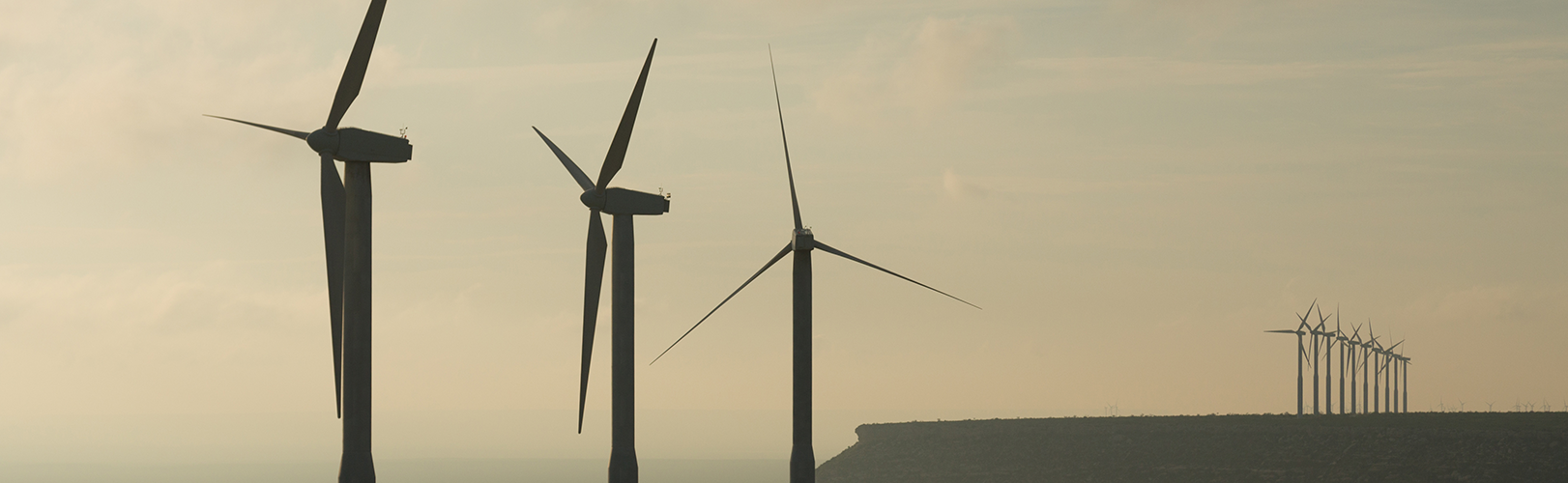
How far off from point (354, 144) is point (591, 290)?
15.1 meters

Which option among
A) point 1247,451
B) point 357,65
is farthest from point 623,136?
point 1247,451

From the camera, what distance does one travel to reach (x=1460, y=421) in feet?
492

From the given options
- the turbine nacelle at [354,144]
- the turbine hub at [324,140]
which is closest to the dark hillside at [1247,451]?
the turbine nacelle at [354,144]

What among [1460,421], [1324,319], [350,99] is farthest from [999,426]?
[350,99]

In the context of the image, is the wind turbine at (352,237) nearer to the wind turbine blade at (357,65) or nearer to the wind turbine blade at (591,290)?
the wind turbine blade at (357,65)

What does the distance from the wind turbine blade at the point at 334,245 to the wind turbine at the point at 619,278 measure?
1311 centimetres

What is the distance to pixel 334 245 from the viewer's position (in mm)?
49844

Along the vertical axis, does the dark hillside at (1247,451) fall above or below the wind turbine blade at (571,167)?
below

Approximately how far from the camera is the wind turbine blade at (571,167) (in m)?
64.0

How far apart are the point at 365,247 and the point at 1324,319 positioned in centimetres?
14486

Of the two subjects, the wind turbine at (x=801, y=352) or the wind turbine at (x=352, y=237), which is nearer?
the wind turbine at (x=352, y=237)

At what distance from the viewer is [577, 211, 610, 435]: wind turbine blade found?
6131 cm

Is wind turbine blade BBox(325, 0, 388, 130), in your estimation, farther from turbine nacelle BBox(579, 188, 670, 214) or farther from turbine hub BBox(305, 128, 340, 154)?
turbine nacelle BBox(579, 188, 670, 214)

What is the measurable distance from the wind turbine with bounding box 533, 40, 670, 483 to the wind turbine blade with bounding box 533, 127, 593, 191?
0.04m
